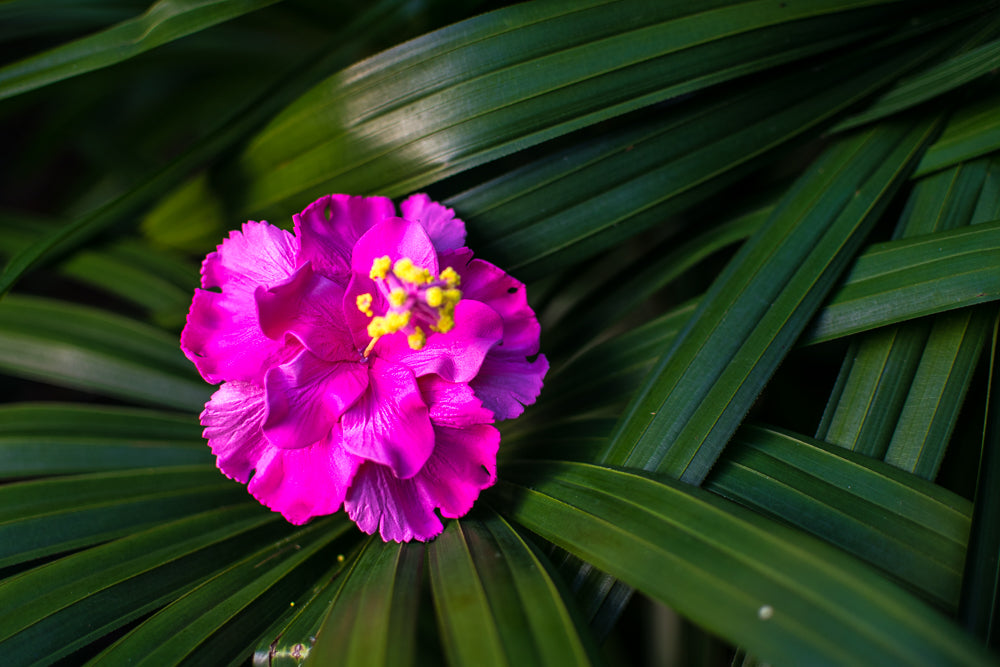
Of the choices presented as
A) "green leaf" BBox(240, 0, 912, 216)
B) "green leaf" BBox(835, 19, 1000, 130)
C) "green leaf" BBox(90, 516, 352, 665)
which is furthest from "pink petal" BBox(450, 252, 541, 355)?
"green leaf" BBox(835, 19, 1000, 130)

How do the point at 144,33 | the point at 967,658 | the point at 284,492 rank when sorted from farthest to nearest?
the point at 144,33 → the point at 284,492 → the point at 967,658

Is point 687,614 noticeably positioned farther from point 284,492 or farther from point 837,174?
point 837,174

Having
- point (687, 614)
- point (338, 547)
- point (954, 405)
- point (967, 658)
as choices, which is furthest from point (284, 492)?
point (954, 405)

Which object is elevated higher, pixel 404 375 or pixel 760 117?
pixel 760 117

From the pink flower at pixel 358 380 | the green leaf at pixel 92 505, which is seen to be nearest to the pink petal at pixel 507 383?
the pink flower at pixel 358 380

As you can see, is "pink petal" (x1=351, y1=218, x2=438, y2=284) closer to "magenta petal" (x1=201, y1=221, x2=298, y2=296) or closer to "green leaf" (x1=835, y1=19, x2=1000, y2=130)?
"magenta petal" (x1=201, y1=221, x2=298, y2=296)
